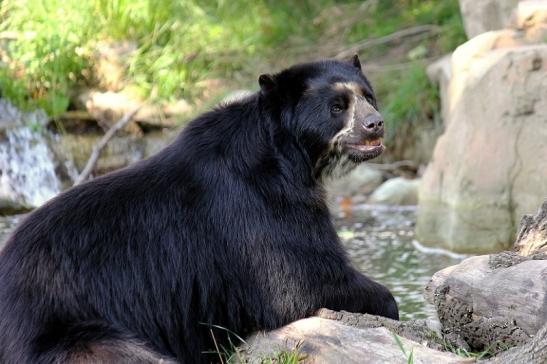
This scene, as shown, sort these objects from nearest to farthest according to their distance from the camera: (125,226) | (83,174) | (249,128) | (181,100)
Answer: (125,226) → (249,128) → (83,174) → (181,100)

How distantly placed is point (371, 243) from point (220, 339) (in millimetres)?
4470

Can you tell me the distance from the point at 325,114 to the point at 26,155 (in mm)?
8094

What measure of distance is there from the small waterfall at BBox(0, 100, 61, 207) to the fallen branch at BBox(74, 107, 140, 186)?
0.52m

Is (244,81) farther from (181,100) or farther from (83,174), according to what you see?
(83,174)

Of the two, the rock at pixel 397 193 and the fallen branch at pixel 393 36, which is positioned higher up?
the fallen branch at pixel 393 36

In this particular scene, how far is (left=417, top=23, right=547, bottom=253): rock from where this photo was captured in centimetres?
777

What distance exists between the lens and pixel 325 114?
4.51 m

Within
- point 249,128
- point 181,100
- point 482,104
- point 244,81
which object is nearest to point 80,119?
point 181,100

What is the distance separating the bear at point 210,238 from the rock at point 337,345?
0.13 metres

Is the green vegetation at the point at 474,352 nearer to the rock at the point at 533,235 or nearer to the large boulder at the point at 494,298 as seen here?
the large boulder at the point at 494,298

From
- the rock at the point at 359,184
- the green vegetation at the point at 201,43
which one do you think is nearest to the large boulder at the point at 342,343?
the rock at the point at 359,184

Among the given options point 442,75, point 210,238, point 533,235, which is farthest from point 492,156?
point 210,238

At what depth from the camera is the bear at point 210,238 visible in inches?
155

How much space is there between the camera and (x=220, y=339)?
428cm
